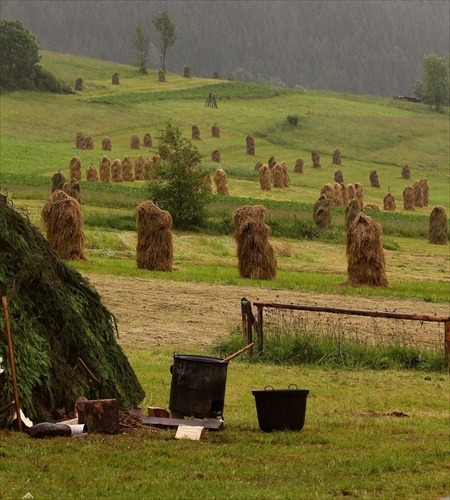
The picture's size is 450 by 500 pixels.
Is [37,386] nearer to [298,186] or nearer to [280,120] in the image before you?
[298,186]

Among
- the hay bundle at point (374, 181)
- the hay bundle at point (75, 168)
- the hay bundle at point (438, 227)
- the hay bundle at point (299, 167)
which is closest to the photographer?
the hay bundle at point (438, 227)

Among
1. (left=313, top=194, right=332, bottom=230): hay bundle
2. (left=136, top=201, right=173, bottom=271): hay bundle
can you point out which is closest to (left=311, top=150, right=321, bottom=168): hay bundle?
(left=313, top=194, right=332, bottom=230): hay bundle

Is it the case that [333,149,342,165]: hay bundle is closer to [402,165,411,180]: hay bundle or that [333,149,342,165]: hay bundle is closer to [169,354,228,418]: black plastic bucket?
[402,165,411,180]: hay bundle

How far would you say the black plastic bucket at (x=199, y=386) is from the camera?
14.9m

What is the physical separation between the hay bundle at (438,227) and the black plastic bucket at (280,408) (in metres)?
38.0

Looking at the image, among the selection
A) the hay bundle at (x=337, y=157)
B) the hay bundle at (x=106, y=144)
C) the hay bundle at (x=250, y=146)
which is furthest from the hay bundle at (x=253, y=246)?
the hay bundle at (x=337, y=157)

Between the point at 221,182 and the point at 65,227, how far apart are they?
32.9 meters

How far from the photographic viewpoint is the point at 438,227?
5228 cm

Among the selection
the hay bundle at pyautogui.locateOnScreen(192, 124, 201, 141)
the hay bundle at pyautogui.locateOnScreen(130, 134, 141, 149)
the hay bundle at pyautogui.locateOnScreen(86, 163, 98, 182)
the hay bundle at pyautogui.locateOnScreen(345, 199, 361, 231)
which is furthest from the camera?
the hay bundle at pyautogui.locateOnScreen(192, 124, 201, 141)

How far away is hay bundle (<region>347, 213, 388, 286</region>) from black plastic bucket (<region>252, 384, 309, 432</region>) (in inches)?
793

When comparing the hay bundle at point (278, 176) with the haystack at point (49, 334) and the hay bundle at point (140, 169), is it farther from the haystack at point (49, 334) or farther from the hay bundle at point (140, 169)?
the haystack at point (49, 334)

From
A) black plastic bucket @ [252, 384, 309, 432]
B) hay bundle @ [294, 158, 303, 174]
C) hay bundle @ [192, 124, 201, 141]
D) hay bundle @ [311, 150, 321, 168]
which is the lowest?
black plastic bucket @ [252, 384, 309, 432]

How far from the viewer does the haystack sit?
14.0m

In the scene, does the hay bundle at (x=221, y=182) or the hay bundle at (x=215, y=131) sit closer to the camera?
the hay bundle at (x=221, y=182)
